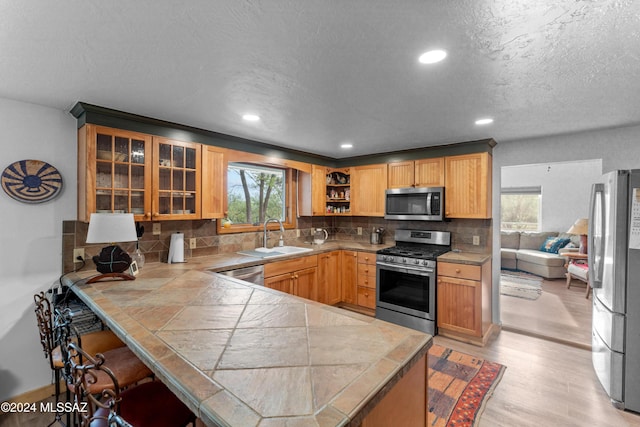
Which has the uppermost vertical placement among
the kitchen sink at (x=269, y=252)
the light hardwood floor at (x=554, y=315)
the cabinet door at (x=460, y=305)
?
the kitchen sink at (x=269, y=252)

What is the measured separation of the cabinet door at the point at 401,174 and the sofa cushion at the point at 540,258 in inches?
158

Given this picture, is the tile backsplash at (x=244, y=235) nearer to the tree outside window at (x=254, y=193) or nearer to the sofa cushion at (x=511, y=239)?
the tree outside window at (x=254, y=193)

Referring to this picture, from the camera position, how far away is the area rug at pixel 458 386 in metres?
2.08

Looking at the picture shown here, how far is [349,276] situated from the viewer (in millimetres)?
4180

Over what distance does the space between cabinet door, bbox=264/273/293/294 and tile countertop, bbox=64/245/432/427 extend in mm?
1317

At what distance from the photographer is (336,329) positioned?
1353 mm

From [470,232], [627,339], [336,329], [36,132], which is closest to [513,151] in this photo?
[470,232]

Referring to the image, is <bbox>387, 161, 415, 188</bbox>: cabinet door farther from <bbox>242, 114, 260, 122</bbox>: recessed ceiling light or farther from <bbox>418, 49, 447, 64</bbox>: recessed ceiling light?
<bbox>418, 49, 447, 64</bbox>: recessed ceiling light

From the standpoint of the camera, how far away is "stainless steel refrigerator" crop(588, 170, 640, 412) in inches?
84.4

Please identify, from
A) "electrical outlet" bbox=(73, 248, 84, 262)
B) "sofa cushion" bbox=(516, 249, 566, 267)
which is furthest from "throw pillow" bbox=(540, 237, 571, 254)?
"electrical outlet" bbox=(73, 248, 84, 262)

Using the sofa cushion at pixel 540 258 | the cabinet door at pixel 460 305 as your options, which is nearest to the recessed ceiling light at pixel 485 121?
the cabinet door at pixel 460 305

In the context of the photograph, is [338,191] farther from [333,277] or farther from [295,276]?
[295,276]

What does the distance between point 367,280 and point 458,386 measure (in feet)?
5.63

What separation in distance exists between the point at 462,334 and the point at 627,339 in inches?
53.9
